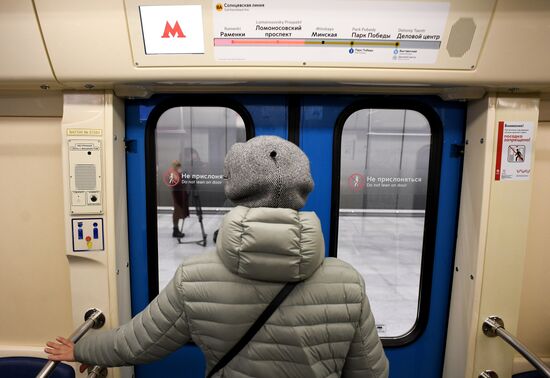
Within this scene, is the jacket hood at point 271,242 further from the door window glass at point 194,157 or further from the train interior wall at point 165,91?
the door window glass at point 194,157

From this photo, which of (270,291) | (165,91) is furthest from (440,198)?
(165,91)

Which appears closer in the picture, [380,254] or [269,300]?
[269,300]

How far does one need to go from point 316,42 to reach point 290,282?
48.3 inches

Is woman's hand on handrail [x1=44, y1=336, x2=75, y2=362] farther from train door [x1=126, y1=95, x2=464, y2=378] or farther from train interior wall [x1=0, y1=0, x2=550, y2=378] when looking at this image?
train door [x1=126, y1=95, x2=464, y2=378]

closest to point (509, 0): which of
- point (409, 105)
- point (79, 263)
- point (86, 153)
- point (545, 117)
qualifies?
point (409, 105)

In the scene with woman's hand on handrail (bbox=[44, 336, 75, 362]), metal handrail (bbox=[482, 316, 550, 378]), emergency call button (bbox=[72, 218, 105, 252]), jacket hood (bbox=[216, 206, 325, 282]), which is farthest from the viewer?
emergency call button (bbox=[72, 218, 105, 252])

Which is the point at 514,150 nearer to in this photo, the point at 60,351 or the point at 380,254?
the point at 380,254

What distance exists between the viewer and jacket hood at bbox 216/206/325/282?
3.25 ft

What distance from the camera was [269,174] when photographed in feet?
3.40

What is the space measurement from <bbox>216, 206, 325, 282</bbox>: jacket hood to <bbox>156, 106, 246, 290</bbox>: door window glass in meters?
1.20

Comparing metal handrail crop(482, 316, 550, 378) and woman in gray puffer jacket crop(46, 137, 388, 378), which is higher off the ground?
woman in gray puffer jacket crop(46, 137, 388, 378)

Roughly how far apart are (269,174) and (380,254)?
1635mm

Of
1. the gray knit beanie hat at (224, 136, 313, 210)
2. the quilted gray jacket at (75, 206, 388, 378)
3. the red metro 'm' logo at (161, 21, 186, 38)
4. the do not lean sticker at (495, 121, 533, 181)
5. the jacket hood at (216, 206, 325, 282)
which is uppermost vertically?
the red metro 'm' logo at (161, 21, 186, 38)

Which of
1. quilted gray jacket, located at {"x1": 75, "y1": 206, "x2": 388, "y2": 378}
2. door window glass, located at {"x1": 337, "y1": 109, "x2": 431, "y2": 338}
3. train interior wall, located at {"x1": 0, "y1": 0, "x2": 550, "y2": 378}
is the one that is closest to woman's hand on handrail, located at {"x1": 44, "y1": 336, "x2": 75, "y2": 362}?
train interior wall, located at {"x1": 0, "y1": 0, "x2": 550, "y2": 378}
